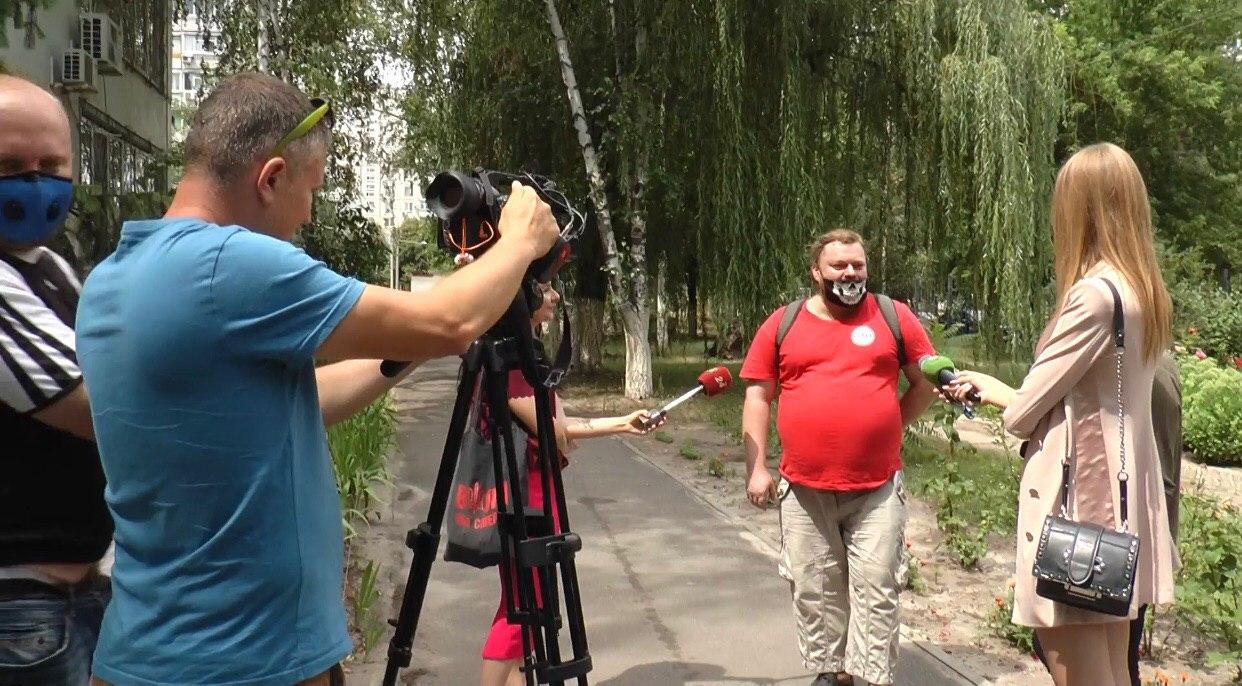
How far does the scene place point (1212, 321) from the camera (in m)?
19.7

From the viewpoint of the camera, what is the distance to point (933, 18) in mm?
15602

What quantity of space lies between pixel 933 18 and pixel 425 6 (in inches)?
291

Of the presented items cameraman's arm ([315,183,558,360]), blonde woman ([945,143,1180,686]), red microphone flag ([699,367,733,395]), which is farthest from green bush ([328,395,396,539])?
cameraman's arm ([315,183,558,360])

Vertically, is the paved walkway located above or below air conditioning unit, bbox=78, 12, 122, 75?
below

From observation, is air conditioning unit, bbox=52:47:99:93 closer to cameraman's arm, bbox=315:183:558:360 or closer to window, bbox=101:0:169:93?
window, bbox=101:0:169:93

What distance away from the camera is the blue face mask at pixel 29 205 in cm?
223

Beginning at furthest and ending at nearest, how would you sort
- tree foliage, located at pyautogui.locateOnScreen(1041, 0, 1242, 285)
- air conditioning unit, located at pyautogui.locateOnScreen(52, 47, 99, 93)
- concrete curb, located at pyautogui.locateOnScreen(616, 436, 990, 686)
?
tree foliage, located at pyautogui.locateOnScreen(1041, 0, 1242, 285), air conditioning unit, located at pyautogui.locateOnScreen(52, 47, 99, 93), concrete curb, located at pyautogui.locateOnScreen(616, 436, 990, 686)

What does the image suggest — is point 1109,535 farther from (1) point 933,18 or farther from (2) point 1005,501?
(1) point 933,18

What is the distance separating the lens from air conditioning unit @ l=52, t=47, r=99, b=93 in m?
12.9

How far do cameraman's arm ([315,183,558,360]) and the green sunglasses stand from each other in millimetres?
291

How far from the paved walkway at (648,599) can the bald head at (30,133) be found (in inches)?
125

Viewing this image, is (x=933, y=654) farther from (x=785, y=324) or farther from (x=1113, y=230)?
(x=1113, y=230)

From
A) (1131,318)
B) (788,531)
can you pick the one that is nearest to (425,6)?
(788,531)

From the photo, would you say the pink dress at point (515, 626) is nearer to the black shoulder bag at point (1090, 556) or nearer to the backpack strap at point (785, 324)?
the backpack strap at point (785, 324)
